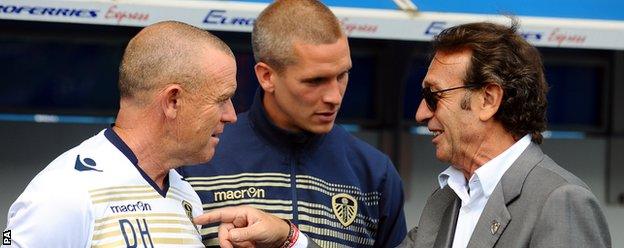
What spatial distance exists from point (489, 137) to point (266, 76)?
72 cm

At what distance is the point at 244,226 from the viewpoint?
3488 mm

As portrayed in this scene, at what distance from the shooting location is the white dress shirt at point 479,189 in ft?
11.9

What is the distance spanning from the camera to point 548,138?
7109 millimetres

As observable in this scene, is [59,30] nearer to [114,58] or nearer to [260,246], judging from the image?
[114,58]

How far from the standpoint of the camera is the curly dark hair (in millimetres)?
3635

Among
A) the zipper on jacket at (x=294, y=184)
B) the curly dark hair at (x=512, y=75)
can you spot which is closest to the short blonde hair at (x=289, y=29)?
the zipper on jacket at (x=294, y=184)

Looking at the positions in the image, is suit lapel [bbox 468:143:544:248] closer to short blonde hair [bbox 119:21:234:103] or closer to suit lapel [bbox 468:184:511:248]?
suit lapel [bbox 468:184:511:248]

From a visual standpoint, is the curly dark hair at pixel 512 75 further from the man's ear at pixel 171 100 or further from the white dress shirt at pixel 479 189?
the man's ear at pixel 171 100

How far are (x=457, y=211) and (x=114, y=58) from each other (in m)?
3.07

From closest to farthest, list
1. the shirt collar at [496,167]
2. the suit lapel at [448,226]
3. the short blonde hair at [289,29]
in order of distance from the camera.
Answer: the shirt collar at [496,167] → the suit lapel at [448,226] → the short blonde hair at [289,29]

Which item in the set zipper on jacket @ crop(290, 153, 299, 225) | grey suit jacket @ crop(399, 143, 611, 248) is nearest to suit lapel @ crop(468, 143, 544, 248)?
grey suit jacket @ crop(399, 143, 611, 248)

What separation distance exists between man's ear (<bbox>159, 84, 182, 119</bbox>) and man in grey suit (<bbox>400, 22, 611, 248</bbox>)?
81 centimetres

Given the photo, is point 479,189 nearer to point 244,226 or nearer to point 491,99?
point 491,99

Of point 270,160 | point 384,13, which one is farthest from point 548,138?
point 270,160
